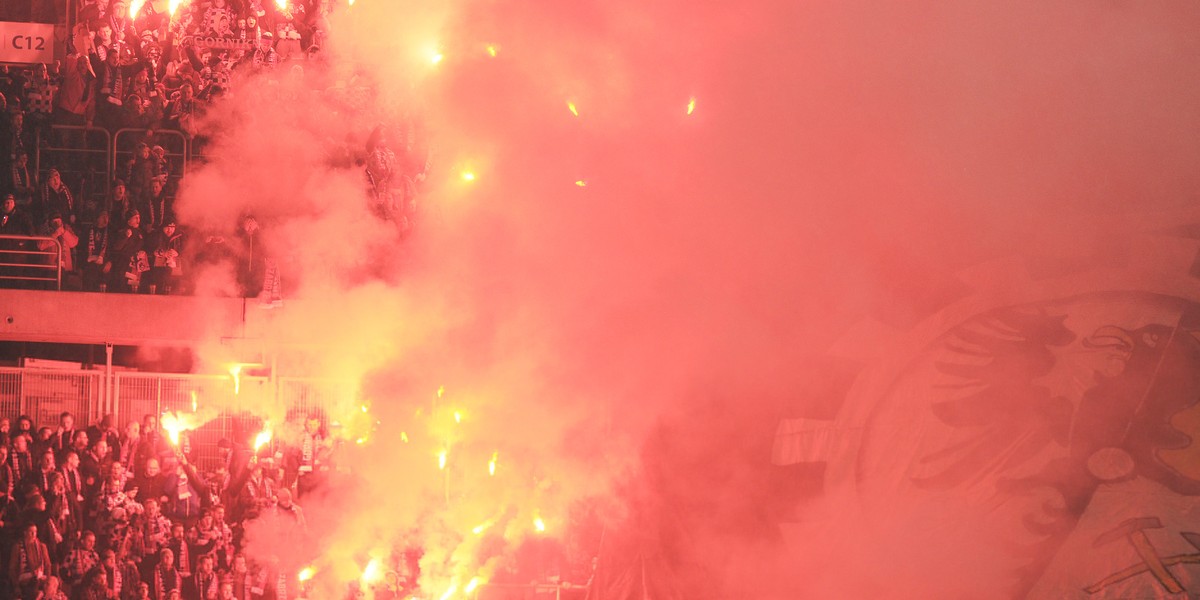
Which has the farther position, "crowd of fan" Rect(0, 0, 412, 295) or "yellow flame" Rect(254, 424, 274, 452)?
"crowd of fan" Rect(0, 0, 412, 295)

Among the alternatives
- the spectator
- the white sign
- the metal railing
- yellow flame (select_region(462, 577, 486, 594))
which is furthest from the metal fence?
the white sign

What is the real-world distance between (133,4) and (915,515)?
18.2 ft

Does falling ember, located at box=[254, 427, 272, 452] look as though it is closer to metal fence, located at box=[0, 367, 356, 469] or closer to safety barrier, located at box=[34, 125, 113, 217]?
metal fence, located at box=[0, 367, 356, 469]

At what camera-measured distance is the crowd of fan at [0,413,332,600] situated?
538cm

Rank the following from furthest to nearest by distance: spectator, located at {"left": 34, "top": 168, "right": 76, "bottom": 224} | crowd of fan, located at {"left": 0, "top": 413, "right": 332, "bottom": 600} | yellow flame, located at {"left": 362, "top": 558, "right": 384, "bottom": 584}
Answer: spectator, located at {"left": 34, "top": 168, "right": 76, "bottom": 224}, crowd of fan, located at {"left": 0, "top": 413, "right": 332, "bottom": 600}, yellow flame, located at {"left": 362, "top": 558, "right": 384, "bottom": 584}

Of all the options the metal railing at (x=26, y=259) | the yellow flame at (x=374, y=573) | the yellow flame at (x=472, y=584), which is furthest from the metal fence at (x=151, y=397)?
the yellow flame at (x=472, y=584)

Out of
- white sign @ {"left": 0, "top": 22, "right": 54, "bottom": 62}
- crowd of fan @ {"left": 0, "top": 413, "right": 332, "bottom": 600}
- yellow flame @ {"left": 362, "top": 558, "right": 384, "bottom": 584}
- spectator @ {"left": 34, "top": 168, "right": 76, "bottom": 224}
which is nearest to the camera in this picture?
yellow flame @ {"left": 362, "top": 558, "right": 384, "bottom": 584}

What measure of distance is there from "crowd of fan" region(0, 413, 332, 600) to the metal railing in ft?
3.10

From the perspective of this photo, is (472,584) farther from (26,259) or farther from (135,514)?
(26,259)

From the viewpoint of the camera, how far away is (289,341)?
5.97 meters

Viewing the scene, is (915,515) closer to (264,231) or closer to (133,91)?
(264,231)

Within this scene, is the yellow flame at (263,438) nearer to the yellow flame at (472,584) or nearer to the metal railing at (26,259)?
the metal railing at (26,259)

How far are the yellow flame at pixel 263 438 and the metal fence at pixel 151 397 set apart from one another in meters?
0.07

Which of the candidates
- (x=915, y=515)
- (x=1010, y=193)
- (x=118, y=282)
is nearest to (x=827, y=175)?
(x=1010, y=193)
